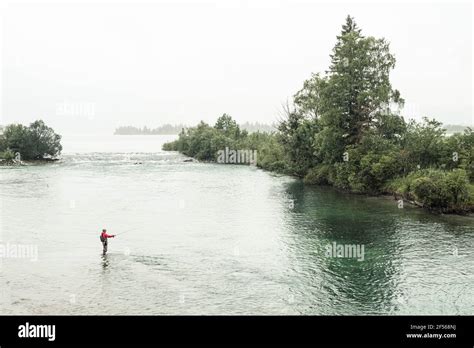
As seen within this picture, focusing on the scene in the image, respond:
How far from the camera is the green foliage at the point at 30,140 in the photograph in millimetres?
135250

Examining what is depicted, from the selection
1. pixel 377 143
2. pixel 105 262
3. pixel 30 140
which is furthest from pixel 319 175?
pixel 30 140

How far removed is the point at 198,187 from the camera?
3356 inches

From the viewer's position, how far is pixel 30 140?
447 ft

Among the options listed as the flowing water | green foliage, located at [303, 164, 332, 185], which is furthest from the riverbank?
the flowing water

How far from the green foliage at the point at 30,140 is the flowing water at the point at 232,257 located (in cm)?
7164

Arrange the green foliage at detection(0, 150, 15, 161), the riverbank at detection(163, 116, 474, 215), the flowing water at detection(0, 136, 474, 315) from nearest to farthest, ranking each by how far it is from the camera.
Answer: the flowing water at detection(0, 136, 474, 315) < the riverbank at detection(163, 116, 474, 215) < the green foliage at detection(0, 150, 15, 161)

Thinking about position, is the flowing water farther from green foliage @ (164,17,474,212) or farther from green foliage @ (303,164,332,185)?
green foliage @ (303,164,332,185)

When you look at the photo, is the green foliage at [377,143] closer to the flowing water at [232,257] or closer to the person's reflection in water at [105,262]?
the flowing water at [232,257]

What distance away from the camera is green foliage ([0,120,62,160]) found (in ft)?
444

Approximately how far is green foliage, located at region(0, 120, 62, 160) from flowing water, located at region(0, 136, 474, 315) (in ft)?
235

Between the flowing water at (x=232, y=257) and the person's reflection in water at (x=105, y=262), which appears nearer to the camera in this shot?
the flowing water at (x=232, y=257)

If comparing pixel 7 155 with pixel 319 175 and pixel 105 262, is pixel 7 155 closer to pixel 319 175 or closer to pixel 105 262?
pixel 319 175

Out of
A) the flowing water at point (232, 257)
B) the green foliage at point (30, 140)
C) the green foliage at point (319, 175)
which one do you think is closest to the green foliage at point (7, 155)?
the green foliage at point (30, 140)

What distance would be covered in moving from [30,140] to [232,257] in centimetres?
11758
